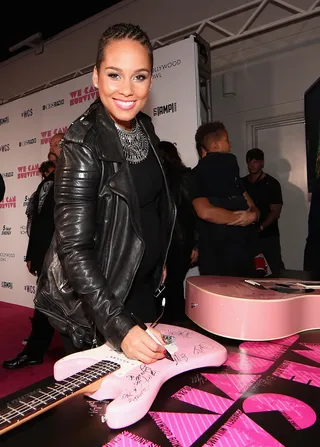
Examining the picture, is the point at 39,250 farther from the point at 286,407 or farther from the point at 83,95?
the point at 286,407

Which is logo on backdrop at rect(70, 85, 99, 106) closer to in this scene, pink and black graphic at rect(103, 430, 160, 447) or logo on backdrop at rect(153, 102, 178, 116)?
logo on backdrop at rect(153, 102, 178, 116)

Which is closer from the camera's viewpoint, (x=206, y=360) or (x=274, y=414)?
(x=274, y=414)

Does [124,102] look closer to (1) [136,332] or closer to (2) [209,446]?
(1) [136,332]

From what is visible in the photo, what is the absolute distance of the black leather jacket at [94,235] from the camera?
771mm

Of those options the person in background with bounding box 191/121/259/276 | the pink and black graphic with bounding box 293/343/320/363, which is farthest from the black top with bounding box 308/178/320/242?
the pink and black graphic with bounding box 293/343/320/363

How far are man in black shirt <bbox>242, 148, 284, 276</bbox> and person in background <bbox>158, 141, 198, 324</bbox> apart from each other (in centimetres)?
145

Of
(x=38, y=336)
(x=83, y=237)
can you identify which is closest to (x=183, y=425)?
(x=83, y=237)

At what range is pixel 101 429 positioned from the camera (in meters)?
0.58

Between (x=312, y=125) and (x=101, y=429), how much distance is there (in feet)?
9.10

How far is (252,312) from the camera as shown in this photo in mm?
1000

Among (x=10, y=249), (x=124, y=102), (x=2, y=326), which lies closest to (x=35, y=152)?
(x=10, y=249)

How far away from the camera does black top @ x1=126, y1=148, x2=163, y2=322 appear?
3.19 ft

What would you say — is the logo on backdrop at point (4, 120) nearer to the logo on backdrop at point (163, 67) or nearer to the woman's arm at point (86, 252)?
the logo on backdrop at point (163, 67)

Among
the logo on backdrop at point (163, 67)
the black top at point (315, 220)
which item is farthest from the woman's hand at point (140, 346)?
the logo on backdrop at point (163, 67)
